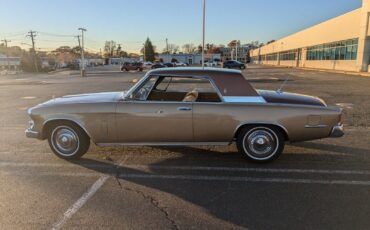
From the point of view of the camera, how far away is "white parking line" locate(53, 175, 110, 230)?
3.79m

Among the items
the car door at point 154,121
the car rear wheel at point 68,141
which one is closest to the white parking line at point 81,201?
the car door at point 154,121

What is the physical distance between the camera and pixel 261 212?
399 cm

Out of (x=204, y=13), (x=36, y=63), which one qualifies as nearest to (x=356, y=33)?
(x=204, y=13)

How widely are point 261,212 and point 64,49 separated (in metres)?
169

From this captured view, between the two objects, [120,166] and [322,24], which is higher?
[322,24]

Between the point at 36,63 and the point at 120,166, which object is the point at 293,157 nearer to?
the point at 120,166

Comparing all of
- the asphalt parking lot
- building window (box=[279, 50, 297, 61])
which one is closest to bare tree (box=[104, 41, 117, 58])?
building window (box=[279, 50, 297, 61])

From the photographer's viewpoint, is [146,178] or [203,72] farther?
[203,72]

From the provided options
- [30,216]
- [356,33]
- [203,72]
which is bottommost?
[30,216]

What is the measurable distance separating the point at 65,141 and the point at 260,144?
319 cm

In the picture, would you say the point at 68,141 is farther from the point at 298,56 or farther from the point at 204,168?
the point at 298,56

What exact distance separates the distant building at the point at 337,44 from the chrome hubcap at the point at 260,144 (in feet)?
111

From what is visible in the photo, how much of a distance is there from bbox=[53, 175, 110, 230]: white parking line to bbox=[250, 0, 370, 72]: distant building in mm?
35806

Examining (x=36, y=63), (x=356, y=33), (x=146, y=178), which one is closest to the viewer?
(x=146, y=178)
